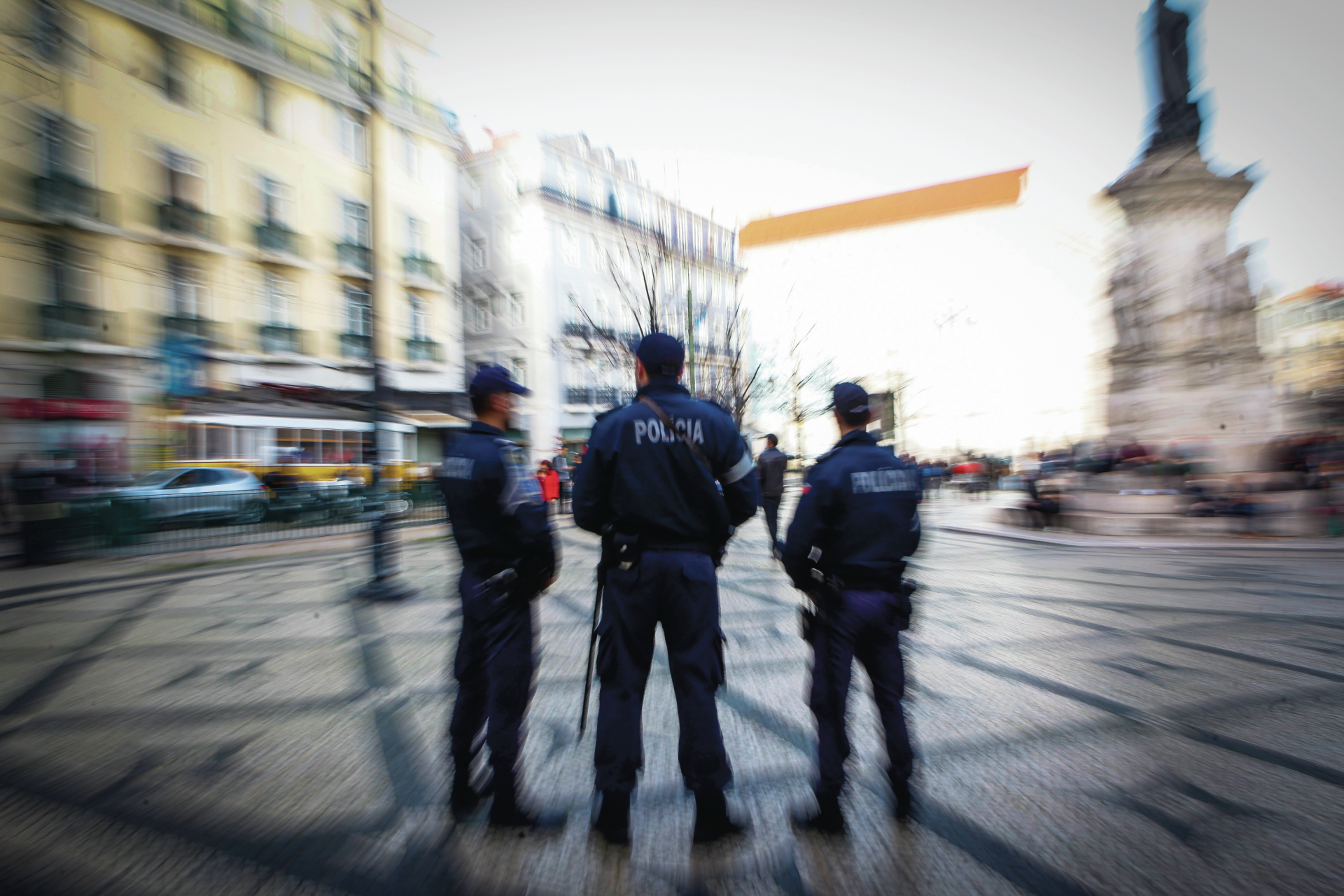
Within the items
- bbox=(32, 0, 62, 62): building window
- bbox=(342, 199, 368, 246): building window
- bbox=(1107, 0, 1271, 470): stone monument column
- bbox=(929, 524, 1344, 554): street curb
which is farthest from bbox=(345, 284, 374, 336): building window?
bbox=(1107, 0, 1271, 470): stone monument column

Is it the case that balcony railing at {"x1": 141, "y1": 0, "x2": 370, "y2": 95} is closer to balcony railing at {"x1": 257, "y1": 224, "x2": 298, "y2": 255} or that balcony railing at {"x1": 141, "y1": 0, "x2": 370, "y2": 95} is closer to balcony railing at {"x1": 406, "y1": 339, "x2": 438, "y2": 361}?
balcony railing at {"x1": 257, "y1": 224, "x2": 298, "y2": 255}

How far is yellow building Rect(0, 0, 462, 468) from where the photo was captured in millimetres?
11148

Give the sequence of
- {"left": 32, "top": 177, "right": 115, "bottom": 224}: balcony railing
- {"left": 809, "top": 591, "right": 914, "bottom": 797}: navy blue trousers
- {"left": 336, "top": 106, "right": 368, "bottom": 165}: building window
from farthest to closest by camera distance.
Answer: {"left": 336, "top": 106, "right": 368, "bottom": 165}: building window, {"left": 32, "top": 177, "right": 115, "bottom": 224}: balcony railing, {"left": 809, "top": 591, "right": 914, "bottom": 797}: navy blue trousers

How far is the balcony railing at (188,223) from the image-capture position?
16188 millimetres

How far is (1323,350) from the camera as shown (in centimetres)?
1850

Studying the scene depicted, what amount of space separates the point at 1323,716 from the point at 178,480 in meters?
17.5

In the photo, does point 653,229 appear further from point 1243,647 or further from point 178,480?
point 1243,647

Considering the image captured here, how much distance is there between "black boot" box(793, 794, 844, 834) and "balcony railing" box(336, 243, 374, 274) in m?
23.1

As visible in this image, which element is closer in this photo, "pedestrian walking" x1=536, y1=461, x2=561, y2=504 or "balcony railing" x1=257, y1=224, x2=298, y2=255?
"pedestrian walking" x1=536, y1=461, x2=561, y2=504

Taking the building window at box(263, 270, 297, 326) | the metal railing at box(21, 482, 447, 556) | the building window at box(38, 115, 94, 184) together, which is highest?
the building window at box(38, 115, 94, 184)

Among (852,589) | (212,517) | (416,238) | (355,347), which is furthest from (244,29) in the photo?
(852,589)

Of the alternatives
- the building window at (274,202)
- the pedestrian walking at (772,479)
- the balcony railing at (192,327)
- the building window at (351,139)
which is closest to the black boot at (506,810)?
the pedestrian walking at (772,479)

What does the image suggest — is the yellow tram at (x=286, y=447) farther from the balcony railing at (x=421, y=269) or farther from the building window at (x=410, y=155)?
the building window at (x=410, y=155)

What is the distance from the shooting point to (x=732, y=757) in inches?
123
